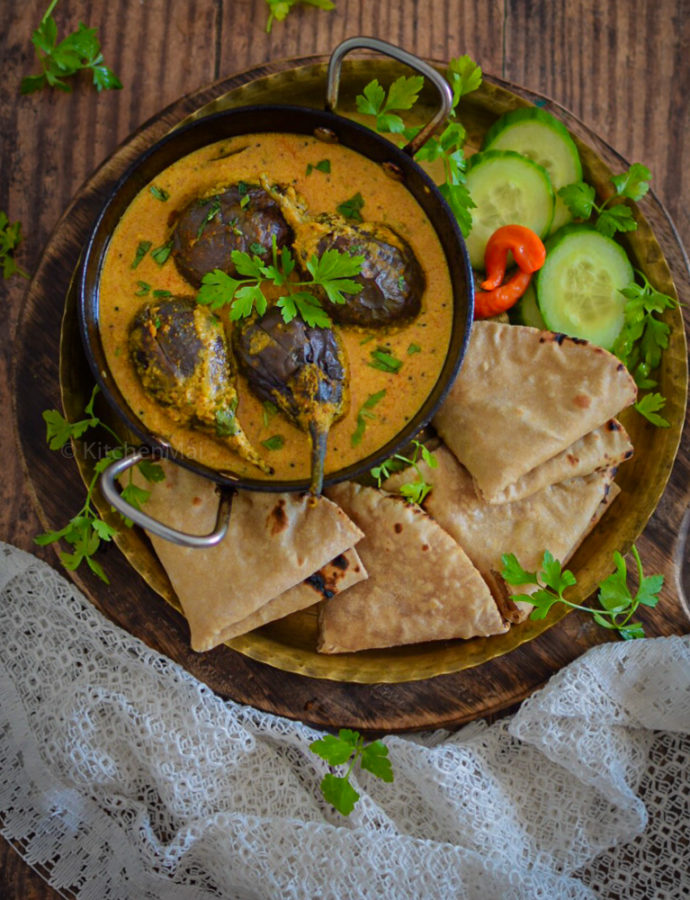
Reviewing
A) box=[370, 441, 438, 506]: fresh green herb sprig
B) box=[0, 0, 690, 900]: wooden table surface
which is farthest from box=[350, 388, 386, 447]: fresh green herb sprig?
box=[0, 0, 690, 900]: wooden table surface

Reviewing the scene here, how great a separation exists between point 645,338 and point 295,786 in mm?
2278

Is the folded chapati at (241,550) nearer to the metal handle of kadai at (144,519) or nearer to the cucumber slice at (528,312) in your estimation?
the metal handle of kadai at (144,519)

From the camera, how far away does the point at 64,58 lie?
11.8 ft

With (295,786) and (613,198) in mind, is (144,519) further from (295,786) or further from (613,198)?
(613,198)

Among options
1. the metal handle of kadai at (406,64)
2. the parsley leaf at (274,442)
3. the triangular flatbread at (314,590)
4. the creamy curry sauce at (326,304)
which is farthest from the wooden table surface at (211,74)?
the parsley leaf at (274,442)

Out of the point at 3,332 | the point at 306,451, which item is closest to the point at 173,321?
the point at 306,451

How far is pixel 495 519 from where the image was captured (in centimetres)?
346

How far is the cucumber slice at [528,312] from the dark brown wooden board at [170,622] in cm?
122

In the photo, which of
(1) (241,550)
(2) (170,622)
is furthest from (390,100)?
(2) (170,622)

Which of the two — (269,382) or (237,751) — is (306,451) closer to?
(269,382)

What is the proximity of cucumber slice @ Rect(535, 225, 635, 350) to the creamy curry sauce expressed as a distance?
584mm

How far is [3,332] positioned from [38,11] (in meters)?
1.37

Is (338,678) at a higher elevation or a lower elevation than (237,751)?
higher

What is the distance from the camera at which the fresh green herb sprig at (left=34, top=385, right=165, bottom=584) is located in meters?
3.30
